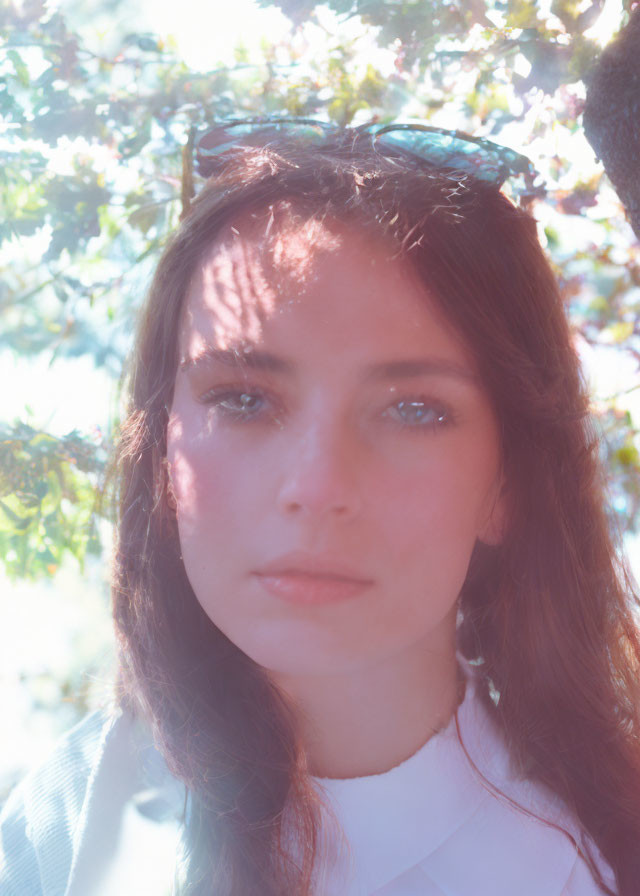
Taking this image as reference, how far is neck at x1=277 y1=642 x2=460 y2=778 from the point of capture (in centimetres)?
124

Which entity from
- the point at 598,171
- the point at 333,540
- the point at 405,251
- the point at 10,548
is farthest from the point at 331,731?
the point at 598,171

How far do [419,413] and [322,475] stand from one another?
0.64ft

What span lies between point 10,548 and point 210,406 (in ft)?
2.72

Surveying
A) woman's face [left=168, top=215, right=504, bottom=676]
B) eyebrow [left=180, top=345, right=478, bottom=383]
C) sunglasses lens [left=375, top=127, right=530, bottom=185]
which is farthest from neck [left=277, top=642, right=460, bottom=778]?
sunglasses lens [left=375, top=127, right=530, bottom=185]

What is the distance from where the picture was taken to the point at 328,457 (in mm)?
1014

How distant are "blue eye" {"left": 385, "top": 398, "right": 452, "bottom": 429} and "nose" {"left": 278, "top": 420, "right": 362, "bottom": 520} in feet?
0.29

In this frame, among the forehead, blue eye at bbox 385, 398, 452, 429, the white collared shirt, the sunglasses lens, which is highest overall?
the sunglasses lens

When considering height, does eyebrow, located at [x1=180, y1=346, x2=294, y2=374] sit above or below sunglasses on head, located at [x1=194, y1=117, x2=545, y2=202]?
below

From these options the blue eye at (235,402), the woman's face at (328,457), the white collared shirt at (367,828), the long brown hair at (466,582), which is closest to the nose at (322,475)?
the woman's face at (328,457)

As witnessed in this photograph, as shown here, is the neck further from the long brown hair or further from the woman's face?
the woman's face

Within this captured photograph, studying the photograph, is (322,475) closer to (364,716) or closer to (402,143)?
(364,716)

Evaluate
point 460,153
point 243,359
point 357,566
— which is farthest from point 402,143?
point 357,566

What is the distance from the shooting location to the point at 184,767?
1.28 metres

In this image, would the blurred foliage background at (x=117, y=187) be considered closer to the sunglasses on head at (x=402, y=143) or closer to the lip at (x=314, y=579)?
the sunglasses on head at (x=402, y=143)
